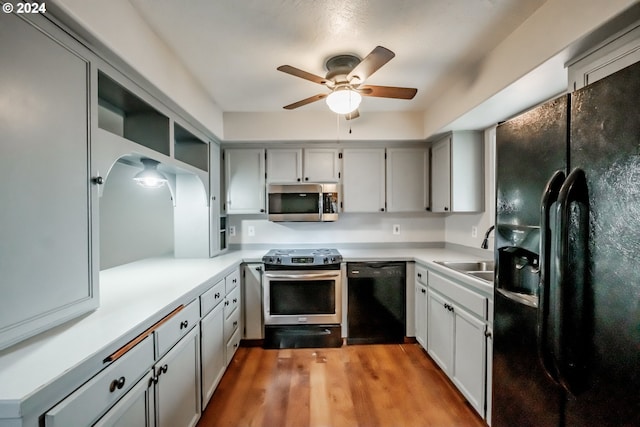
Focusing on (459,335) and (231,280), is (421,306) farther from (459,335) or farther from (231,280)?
(231,280)

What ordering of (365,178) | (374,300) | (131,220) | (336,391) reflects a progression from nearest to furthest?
(336,391), (131,220), (374,300), (365,178)

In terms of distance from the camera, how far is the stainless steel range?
254 cm

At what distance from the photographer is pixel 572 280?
82cm

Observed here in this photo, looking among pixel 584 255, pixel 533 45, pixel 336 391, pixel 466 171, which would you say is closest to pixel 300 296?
pixel 336 391

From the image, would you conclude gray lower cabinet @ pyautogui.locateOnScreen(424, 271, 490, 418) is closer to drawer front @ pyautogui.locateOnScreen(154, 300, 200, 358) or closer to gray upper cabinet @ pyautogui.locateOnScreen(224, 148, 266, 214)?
drawer front @ pyautogui.locateOnScreen(154, 300, 200, 358)

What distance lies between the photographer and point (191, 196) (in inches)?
99.7

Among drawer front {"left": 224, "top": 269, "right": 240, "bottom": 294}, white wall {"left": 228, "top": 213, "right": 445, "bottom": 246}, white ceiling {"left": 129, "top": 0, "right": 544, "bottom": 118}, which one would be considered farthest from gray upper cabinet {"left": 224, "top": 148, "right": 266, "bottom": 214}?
white ceiling {"left": 129, "top": 0, "right": 544, "bottom": 118}

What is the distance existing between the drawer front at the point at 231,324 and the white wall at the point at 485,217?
2.35 meters

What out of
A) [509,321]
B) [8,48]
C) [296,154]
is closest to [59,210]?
[8,48]

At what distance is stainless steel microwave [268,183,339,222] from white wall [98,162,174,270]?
3.69 feet

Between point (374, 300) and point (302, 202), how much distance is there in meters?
1.23

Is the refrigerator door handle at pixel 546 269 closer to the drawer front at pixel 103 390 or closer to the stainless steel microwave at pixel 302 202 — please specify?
the drawer front at pixel 103 390

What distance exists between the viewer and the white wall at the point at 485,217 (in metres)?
2.40

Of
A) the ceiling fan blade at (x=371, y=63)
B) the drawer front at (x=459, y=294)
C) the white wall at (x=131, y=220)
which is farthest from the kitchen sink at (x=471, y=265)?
the white wall at (x=131, y=220)
